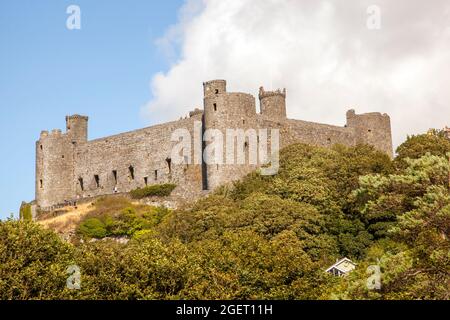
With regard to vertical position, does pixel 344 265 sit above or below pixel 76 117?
below

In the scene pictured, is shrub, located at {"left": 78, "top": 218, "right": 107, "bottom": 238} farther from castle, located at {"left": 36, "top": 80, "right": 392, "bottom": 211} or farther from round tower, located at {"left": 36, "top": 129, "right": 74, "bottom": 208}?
round tower, located at {"left": 36, "top": 129, "right": 74, "bottom": 208}

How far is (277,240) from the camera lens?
1719 inches

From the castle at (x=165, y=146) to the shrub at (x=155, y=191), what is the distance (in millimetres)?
578

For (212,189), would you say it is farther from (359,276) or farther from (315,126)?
(359,276)

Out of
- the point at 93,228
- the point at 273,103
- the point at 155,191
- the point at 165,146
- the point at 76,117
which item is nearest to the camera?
the point at 93,228

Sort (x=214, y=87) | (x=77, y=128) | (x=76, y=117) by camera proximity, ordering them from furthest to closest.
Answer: (x=76, y=117) → (x=77, y=128) → (x=214, y=87)

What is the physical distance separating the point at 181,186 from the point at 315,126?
11834 mm

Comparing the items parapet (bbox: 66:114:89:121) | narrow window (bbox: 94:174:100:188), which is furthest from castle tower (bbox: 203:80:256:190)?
parapet (bbox: 66:114:89:121)

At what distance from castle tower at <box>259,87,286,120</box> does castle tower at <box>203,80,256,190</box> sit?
5802 mm

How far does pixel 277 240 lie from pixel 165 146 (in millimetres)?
23244

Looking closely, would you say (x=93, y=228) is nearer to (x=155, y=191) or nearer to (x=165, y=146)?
(x=155, y=191)

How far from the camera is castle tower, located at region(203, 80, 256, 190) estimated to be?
5819 centimetres

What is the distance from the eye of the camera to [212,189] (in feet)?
191

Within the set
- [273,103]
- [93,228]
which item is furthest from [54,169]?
[273,103]
